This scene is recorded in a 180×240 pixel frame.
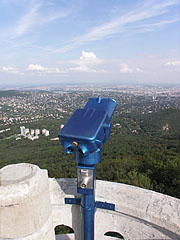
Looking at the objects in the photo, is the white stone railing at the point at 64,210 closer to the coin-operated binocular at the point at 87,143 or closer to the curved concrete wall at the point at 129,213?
the curved concrete wall at the point at 129,213

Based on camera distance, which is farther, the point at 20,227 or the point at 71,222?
the point at 71,222

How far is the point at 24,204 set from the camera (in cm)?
190

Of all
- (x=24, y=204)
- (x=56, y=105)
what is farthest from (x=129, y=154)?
(x=56, y=105)

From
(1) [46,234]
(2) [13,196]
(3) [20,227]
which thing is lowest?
(1) [46,234]

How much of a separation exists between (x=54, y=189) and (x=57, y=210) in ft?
1.30

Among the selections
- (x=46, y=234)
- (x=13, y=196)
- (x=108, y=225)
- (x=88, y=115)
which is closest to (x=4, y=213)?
(x=13, y=196)

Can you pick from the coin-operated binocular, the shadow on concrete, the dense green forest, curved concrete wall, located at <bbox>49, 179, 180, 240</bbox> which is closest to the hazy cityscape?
the dense green forest

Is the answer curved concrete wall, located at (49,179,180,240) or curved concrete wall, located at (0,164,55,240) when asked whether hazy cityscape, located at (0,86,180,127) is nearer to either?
curved concrete wall, located at (49,179,180,240)

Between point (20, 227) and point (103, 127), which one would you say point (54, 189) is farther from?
point (103, 127)

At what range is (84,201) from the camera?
108 inches

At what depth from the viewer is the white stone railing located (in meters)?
1.89

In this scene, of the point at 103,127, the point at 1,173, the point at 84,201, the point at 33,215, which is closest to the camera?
the point at 33,215

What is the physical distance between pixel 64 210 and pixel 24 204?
1.88 meters

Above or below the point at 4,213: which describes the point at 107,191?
below
